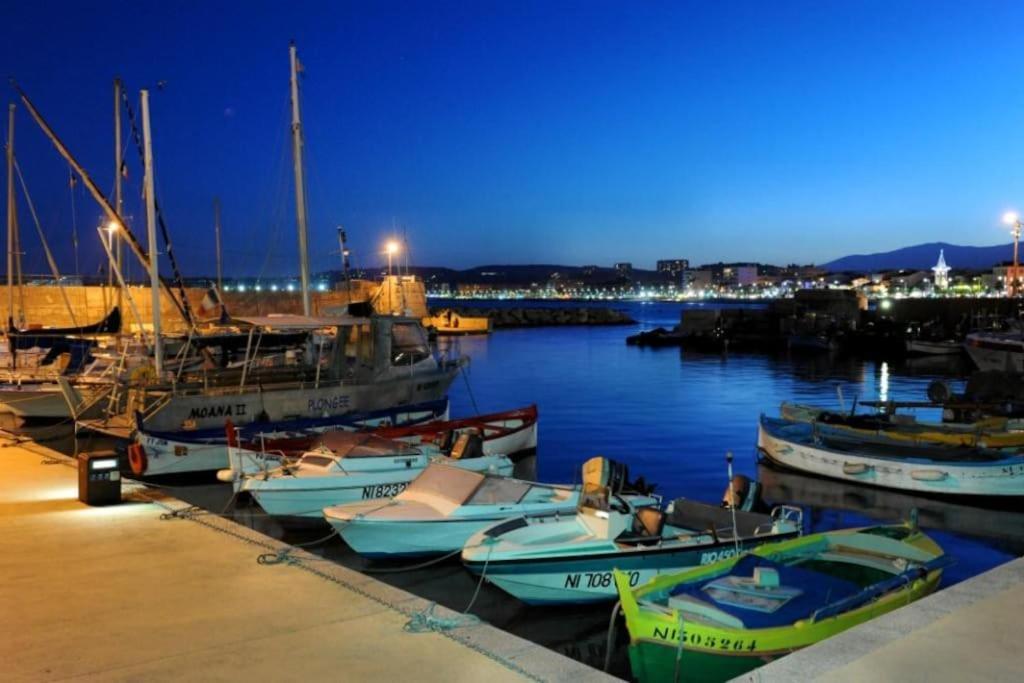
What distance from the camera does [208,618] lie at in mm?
7793

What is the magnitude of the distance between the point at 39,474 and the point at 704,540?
12.0m

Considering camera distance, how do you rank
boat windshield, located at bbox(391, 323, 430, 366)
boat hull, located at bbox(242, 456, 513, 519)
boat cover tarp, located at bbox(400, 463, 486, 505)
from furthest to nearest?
boat windshield, located at bbox(391, 323, 430, 366)
boat hull, located at bbox(242, 456, 513, 519)
boat cover tarp, located at bbox(400, 463, 486, 505)

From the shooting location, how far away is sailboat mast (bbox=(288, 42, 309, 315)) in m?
28.3

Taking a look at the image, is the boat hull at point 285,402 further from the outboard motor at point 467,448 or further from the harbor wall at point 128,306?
the harbor wall at point 128,306

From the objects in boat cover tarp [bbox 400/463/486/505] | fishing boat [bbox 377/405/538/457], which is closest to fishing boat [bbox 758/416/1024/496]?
fishing boat [bbox 377/405/538/457]

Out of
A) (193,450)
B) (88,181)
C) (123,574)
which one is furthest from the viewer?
(88,181)

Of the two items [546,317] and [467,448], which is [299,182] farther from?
[546,317]

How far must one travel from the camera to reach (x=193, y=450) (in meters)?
20.7

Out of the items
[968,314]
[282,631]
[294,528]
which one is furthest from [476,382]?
[968,314]

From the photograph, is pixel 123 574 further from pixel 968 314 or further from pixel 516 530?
pixel 968 314

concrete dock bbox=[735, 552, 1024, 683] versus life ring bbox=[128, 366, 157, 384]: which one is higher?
life ring bbox=[128, 366, 157, 384]

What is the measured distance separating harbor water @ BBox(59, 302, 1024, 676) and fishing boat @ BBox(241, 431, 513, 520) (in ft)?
2.25

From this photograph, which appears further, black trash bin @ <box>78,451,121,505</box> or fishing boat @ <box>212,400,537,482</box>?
fishing boat @ <box>212,400,537,482</box>

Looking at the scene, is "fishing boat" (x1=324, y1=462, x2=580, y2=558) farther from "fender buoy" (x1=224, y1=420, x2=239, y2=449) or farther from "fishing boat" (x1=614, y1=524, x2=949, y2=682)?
"fender buoy" (x1=224, y1=420, x2=239, y2=449)
